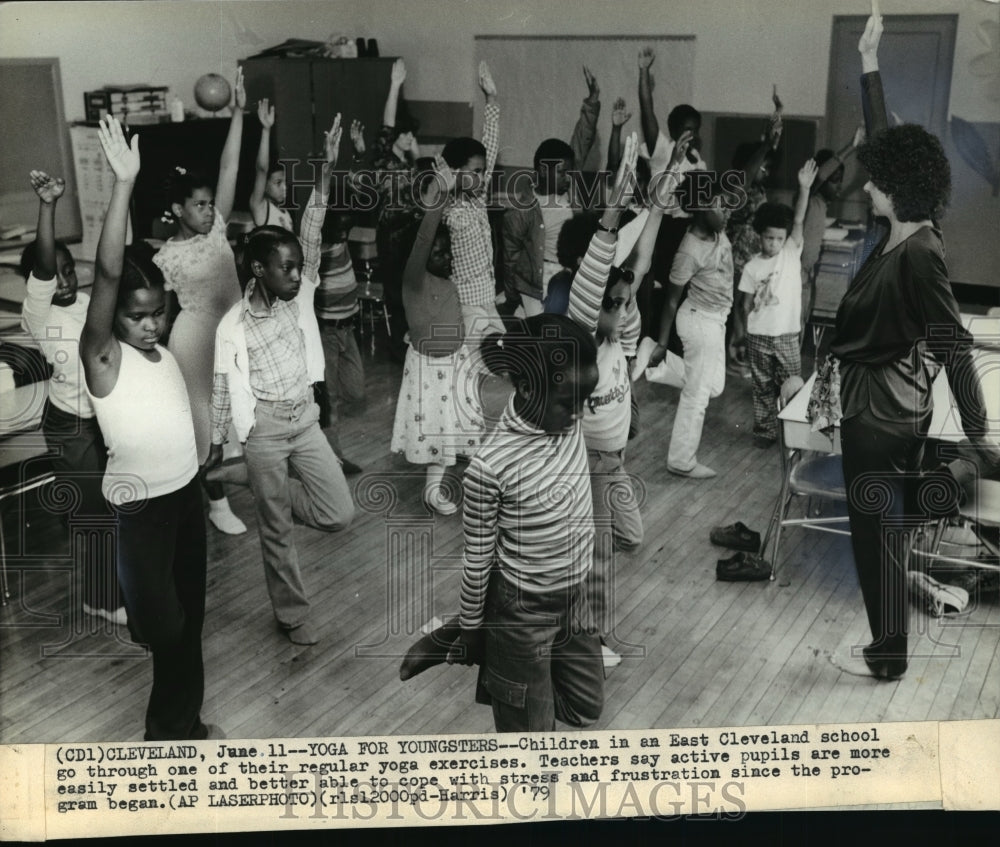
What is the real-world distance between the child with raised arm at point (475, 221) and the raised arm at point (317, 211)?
360mm

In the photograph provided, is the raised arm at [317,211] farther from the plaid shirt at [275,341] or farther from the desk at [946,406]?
the desk at [946,406]

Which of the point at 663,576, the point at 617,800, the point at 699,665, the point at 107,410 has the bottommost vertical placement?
the point at 617,800

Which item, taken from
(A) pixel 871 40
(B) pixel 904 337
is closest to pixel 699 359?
(B) pixel 904 337

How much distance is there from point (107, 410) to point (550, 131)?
1.65m

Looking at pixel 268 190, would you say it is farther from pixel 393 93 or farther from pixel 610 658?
pixel 610 658

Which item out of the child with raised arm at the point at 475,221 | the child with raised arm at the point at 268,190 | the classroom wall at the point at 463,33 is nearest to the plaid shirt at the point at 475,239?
the child with raised arm at the point at 475,221

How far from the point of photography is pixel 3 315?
11.6 feet

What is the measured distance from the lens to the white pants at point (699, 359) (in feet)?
12.6

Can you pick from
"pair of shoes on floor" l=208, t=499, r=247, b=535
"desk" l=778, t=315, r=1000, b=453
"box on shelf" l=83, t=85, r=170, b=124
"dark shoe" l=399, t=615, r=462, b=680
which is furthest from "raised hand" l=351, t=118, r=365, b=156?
"desk" l=778, t=315, r=1000, b=453

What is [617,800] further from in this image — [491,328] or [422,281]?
[422,281]

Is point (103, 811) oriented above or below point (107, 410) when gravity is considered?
below

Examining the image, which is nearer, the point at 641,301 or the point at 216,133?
the point at 216,133

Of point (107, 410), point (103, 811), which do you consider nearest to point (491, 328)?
point (107, 410)

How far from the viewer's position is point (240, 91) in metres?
3.51
